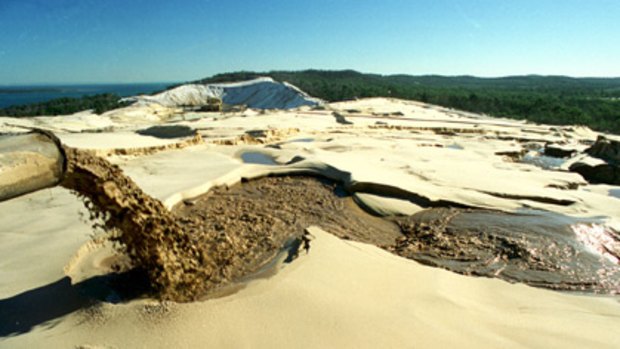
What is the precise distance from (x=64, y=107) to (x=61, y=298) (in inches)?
1172

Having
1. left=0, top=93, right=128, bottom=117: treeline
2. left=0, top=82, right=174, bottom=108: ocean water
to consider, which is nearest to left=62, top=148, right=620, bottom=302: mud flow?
left=0, top=93, right=128, bottom=117: treeline

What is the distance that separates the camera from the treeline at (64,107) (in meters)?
26.6

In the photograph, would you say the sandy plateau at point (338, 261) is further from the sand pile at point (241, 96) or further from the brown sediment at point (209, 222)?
the sand pile at point (241, 96)

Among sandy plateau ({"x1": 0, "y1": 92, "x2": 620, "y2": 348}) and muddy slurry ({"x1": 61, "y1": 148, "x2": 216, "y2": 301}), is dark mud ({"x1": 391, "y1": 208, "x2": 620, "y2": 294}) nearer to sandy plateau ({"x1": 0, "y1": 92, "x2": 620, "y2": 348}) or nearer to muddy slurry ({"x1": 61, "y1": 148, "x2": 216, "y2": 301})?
sandy plateau ({"x1": 0, "y1": 92, "x2": 620, "y2": 348})

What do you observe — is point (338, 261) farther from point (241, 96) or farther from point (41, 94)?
point (41, 94)

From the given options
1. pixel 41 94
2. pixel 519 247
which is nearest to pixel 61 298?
pixel 519 247

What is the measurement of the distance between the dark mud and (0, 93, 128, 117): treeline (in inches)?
1031

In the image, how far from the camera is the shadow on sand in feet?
9.43

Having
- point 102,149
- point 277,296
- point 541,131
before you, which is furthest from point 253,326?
point 541,131

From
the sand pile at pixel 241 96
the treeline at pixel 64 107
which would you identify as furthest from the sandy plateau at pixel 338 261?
the sand pile at pixel 241 96

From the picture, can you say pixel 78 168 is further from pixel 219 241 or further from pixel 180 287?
pixel 219 241

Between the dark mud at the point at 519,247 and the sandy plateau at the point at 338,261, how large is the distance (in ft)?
0.07

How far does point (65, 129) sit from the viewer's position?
16188mm

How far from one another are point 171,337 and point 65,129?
16.1 m
